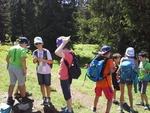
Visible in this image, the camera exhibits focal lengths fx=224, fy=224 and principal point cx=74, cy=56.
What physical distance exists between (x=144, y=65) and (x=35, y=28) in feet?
60.2

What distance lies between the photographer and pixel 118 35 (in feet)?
60.2

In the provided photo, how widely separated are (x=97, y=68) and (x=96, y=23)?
14.6m

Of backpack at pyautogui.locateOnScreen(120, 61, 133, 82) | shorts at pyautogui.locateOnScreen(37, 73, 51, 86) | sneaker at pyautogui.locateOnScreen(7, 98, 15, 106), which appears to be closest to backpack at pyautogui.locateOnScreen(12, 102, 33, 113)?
sneaker at pyautogui.locateOnScreen(7, 98, 15, 106)

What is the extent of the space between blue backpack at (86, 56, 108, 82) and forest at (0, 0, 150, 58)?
10.6 meters

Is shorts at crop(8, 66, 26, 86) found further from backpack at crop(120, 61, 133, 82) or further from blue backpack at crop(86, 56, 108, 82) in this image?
backpack at crop(120, 61, 133, 82)

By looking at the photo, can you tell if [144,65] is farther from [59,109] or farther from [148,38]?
[148,38]

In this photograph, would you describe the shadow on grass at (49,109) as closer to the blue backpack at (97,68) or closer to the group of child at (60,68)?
the group of child at (60,68)

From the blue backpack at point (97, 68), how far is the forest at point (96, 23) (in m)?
10.6

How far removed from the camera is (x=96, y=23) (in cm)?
1992

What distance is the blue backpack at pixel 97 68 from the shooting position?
575 cm

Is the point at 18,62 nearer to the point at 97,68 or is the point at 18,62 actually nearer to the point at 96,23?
the point at 97,68

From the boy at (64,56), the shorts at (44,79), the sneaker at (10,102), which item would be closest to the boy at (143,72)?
the boy at (64,56)

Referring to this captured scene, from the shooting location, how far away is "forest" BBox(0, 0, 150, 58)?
1608 cm

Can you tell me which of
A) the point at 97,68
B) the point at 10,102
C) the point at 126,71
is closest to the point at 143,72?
the point at 126,71
